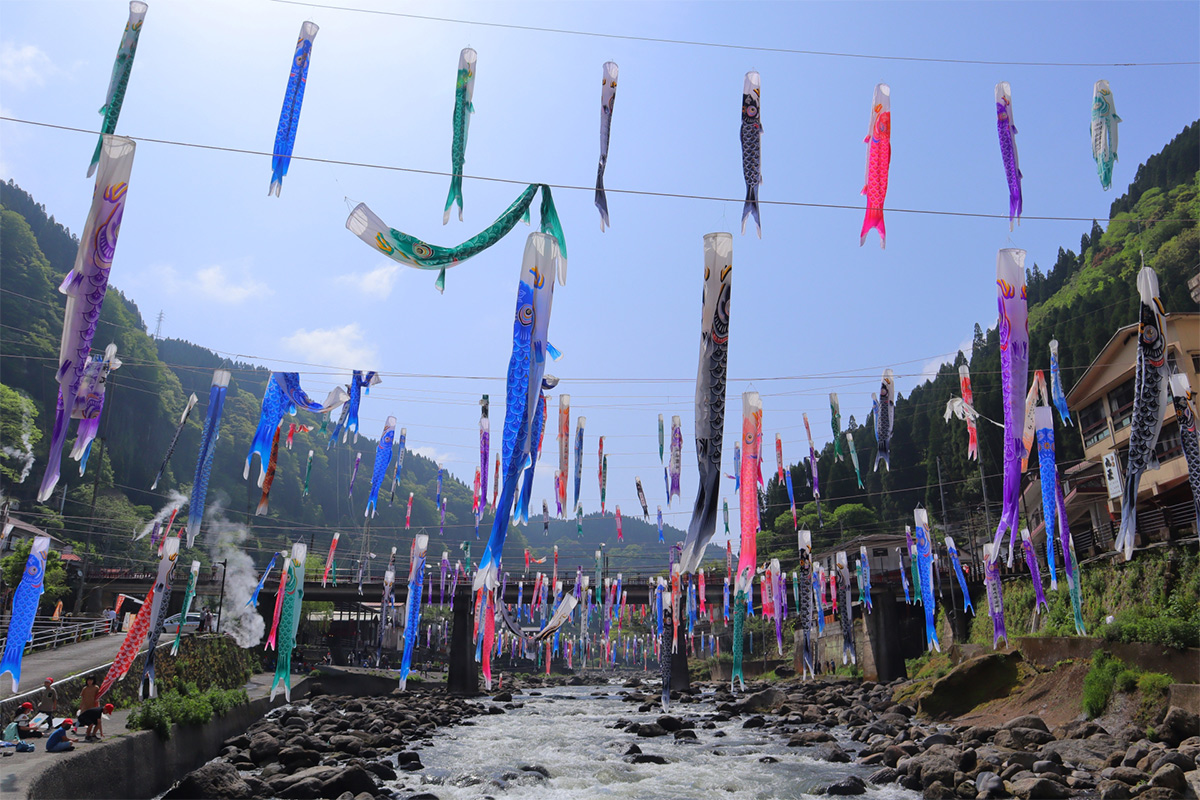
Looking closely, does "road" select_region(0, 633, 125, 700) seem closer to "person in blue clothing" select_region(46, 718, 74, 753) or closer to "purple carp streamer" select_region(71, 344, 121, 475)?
"person in blue clothing" select_region(46, 718, 74, 753)

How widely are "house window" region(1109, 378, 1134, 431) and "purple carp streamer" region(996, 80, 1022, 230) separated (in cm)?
2321

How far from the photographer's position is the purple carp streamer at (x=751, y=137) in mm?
10930

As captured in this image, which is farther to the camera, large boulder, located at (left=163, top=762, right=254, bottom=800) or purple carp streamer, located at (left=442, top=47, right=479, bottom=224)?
large boulder, located at (left=163, top=762, right=254, bottom=800)

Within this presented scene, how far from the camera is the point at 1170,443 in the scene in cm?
2744

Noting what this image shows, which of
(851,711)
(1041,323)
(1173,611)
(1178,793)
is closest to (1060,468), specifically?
(1041,323)

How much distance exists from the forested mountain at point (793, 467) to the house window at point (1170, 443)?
8234 mm

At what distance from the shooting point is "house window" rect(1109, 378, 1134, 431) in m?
29.6

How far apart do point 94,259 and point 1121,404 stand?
35089mm

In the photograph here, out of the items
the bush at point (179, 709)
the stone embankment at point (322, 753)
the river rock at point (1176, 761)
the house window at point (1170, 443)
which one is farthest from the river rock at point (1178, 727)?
the bush at point (179, 709)

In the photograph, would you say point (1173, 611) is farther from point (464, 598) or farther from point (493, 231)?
point (464, 598)

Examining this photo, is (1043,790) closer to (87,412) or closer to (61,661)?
(87,412)

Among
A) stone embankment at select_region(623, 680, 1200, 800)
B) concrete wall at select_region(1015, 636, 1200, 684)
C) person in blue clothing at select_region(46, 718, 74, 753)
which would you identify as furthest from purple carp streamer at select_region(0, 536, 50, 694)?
concrete wall at select_region(1015, 636, 1200, 684)

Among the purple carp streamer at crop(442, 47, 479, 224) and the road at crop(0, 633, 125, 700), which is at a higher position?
the purple carp streamer at crop(442, 47, 479, 224)

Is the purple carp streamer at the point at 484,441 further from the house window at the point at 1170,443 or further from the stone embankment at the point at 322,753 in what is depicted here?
the house window at the point at 1170,443
